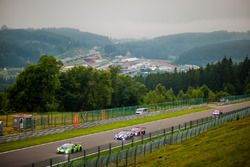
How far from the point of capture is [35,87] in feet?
304

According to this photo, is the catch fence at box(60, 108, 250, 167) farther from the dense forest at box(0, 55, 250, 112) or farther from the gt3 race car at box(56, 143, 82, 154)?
the dense forest at box(0, 55, 250, 112)

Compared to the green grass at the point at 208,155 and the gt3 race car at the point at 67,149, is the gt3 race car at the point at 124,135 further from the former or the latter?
the green grass at the point at 208,155

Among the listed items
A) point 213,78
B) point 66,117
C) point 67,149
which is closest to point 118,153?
point 67,149

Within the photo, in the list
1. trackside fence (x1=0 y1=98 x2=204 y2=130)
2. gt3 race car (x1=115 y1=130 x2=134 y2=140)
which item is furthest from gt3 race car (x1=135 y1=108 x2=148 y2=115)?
gt3 race car (x1=115 y1=130 x2=134 y2=140)

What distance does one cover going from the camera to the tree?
91.8 m

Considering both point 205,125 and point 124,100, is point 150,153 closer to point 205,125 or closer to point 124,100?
point 205,125

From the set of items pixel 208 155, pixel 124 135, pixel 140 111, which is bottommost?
pixel 124 135

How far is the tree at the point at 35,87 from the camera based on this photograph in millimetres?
91812

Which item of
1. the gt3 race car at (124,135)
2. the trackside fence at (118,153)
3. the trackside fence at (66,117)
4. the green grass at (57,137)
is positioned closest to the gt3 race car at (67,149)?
the trackside fence at (118,153)

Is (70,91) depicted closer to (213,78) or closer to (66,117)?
(66,117)

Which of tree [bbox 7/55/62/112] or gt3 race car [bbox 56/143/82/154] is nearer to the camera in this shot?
gt3 race car [bbox 56/143/82/154]

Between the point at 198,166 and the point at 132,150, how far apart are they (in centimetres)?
623

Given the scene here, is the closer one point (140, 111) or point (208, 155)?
point (208, 155)

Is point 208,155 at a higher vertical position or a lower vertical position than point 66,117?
lower
